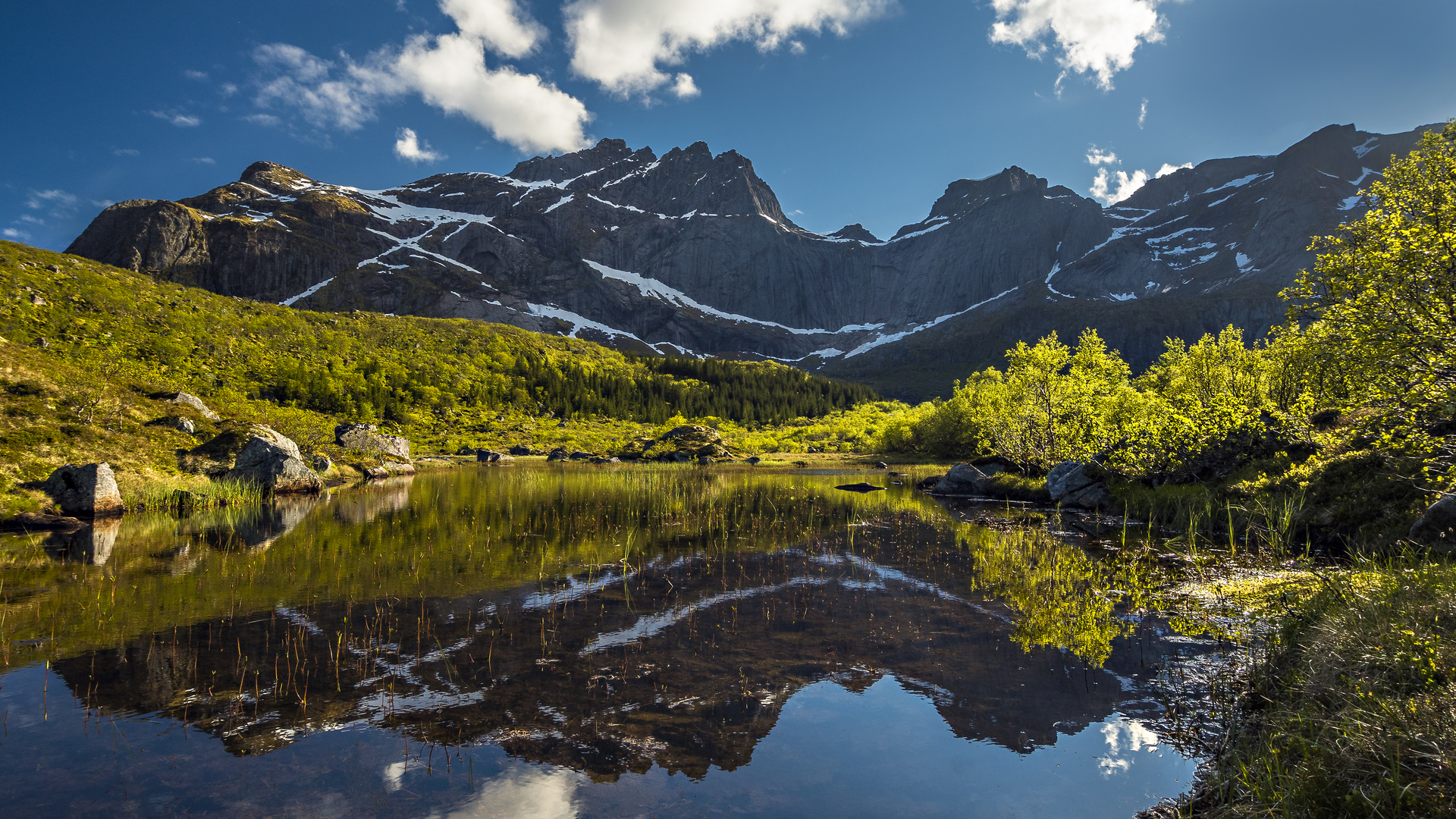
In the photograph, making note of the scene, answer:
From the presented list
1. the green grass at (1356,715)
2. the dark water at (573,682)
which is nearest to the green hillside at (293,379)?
the dark water at (573,682)

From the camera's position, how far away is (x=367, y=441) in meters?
61.8

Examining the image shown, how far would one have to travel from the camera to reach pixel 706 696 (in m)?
9.64

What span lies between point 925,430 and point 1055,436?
163ft

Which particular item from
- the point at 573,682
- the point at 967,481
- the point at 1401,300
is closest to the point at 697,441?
the point at 967,481

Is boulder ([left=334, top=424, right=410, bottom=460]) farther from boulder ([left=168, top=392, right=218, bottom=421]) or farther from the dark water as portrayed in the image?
the dark water

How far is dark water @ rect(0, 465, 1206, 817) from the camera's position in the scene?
23.5ft

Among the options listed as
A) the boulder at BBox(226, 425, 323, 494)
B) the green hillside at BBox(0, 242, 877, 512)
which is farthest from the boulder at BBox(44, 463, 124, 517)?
the boulder at BBox(226, 425, 323, 494)

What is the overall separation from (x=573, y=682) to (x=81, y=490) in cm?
3199

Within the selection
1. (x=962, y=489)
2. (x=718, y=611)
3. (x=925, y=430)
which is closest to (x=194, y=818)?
(x=718, y=611)

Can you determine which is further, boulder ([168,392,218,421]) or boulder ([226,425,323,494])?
boulder ([168,392,218,421])

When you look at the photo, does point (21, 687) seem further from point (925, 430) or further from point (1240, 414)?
point (925, 430)

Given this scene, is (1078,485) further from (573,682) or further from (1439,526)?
(573,682)

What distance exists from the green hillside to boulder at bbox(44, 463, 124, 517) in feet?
2.92

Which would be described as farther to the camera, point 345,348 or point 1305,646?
point 345,348
